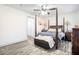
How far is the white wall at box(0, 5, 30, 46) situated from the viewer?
73.9 inches

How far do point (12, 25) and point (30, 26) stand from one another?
42 cm

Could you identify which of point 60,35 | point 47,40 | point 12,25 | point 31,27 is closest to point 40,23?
point 31,27

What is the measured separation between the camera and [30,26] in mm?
2033

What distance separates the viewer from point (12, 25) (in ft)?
6.38

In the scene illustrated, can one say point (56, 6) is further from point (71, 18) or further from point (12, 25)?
point (12, 25)

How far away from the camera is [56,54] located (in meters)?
1.92

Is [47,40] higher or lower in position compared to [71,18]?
lower

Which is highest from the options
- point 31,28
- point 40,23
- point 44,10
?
point 44,10

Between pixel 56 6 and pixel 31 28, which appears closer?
pixel 56 6

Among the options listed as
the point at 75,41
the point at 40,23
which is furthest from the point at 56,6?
the point at 75,41

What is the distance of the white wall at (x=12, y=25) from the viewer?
1.88m

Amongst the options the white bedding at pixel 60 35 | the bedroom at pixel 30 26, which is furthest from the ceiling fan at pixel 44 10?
the white bedding at pixel 60 35

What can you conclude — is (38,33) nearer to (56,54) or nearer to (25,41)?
(25,41)
